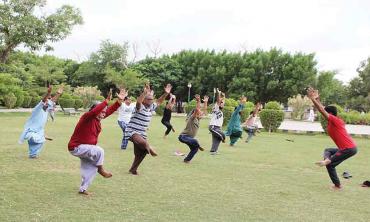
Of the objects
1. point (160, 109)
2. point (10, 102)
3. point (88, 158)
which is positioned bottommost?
point (10, 102)

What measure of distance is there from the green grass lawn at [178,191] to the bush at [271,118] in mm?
13299

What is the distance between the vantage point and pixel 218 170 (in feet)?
Answer: 33.7

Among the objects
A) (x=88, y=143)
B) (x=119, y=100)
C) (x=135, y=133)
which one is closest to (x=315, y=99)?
(x=135, y=133)

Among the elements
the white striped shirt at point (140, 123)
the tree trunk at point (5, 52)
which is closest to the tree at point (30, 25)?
the tree trunk at point (5, 52)

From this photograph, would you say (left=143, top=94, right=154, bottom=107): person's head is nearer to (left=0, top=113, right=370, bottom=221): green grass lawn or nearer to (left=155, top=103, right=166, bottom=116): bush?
(left=0, top=113, right=370, bottom=221): green grass lawn

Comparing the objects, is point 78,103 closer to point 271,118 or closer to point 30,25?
point 30,25

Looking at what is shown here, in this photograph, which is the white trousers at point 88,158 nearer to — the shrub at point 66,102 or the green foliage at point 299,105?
the green foliage at point 299,105

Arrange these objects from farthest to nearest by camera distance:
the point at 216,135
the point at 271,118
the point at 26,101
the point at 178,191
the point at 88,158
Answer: the point at 26,101 < the point at 271,118 < the point at 216,135 < the point at 178,191 < the point at 88,158

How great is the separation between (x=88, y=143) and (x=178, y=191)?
69.4 inches

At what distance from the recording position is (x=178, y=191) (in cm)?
768

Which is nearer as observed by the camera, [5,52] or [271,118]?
[271,118]

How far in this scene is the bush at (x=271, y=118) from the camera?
2583 centimetres

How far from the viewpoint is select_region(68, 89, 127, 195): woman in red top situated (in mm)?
6832

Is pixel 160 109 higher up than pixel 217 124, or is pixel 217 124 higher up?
pixel 217 124
